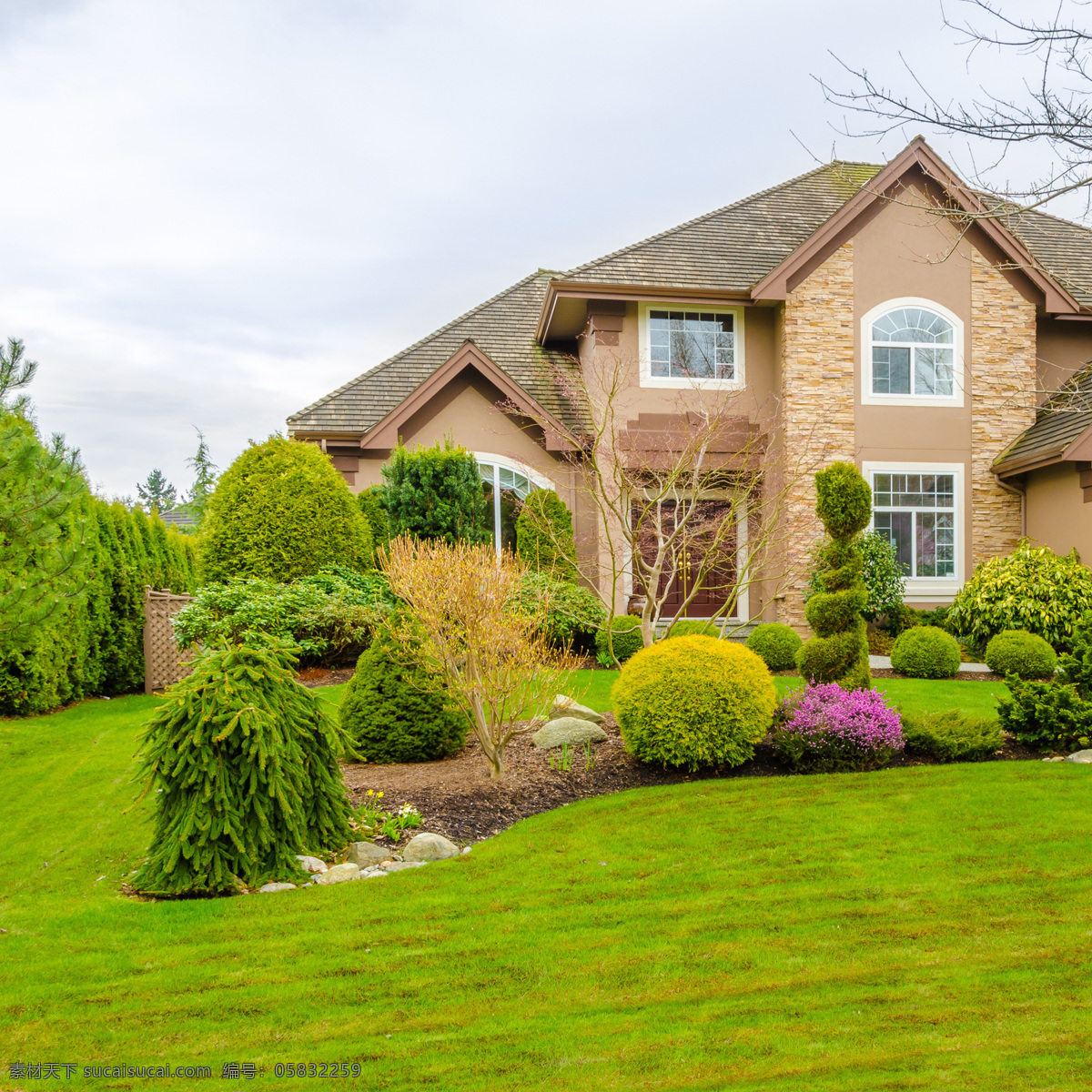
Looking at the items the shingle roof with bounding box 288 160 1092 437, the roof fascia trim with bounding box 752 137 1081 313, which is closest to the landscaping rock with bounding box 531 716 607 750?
the shingle roof with bounding box 288 160 1092 437

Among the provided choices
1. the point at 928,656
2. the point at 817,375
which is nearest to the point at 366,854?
the point at 928,656

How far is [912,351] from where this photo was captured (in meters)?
15.3

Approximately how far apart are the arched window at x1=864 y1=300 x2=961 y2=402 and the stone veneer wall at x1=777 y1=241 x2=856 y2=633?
54cm

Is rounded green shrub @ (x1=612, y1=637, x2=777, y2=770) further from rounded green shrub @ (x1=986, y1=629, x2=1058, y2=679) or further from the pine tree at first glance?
the pine tree

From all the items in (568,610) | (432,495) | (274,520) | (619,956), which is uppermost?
(432,495)

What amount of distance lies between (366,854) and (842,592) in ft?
16.1

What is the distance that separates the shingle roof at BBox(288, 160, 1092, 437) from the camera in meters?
15.1

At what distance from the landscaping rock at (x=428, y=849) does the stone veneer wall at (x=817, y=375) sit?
1038 cm

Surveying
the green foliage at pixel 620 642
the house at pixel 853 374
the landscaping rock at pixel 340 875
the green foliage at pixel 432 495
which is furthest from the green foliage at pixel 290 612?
the landscaping rock at pixel 340 875

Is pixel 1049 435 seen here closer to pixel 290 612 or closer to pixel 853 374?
pixel 853 374

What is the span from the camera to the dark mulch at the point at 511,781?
6.09 metres

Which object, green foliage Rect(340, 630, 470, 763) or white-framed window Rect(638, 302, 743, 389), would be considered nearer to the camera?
green foliage Rect(340, 630, 470, 763)

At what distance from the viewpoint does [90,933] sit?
4.25 metres

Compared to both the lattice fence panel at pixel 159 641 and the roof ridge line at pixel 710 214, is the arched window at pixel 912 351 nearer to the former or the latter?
the roof ridge line at pixel 710 214
